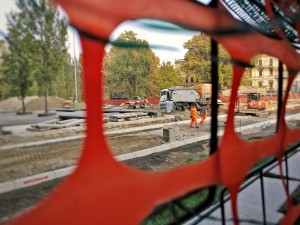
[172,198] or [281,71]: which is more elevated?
[281,71]

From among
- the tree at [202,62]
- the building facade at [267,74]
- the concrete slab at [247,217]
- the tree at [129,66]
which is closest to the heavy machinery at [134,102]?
the tree at [129,66]

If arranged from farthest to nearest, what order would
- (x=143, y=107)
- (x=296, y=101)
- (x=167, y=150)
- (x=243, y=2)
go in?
(x=167, y=150) < (x=296, y=101) < (x=243, y=2) < (x=143, y=107)

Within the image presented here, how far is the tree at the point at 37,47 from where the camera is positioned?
88cm

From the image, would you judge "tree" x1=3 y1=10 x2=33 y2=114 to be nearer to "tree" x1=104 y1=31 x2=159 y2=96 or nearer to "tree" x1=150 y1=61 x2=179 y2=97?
"tree" x1=104 y1=31 x2=159 y2=96

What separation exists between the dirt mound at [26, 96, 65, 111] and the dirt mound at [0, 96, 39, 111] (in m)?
0.02

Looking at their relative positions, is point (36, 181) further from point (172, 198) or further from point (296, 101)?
point (296, 101)

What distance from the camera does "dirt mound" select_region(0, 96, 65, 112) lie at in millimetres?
877

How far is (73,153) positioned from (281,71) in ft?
6.98

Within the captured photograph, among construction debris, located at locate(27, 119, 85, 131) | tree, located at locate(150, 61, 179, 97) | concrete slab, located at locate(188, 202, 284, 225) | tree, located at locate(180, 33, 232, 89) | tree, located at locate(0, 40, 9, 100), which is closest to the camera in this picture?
tree, located at locate(0, 40, 9, 100)

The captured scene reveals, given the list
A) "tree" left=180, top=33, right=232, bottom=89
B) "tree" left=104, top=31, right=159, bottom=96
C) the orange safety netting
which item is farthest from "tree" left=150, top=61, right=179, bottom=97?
the orange safety netting

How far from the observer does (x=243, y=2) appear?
84.7 inches

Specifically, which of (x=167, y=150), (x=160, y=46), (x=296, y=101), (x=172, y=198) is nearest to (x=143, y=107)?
(x=160, y=46)

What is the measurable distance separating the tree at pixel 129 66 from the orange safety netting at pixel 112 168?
0.31 ft

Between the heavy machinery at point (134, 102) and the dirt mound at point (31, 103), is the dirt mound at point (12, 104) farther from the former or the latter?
the heavy machinery at point (134, 102)
